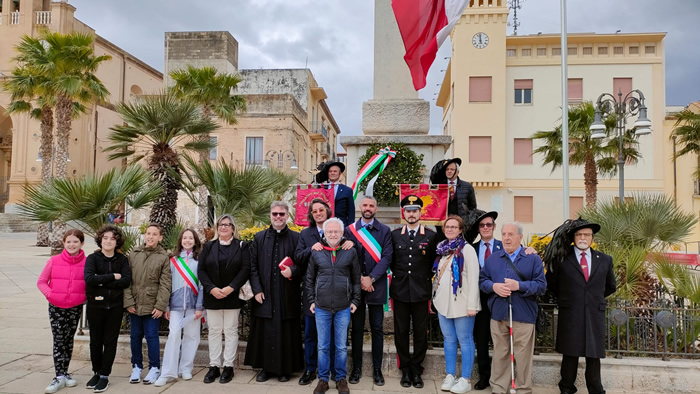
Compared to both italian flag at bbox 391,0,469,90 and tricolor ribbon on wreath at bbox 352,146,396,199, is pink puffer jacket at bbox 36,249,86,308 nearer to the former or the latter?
tricolor ribbon on wreath at bbox 352,146,396,199

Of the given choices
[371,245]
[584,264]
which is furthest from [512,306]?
[371,245]

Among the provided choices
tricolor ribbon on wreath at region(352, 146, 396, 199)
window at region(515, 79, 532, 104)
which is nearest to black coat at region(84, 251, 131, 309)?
tricolor ribbon on wreath at region(352, 146, 396, 199)

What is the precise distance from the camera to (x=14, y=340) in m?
7.10

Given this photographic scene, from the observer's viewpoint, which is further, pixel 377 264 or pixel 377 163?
pixel 377 163

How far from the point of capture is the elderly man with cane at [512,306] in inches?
187

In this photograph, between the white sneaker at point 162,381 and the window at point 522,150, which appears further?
the window at point 522,150

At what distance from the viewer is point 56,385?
502 cm

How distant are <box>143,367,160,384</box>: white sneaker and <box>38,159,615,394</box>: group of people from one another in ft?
0.05

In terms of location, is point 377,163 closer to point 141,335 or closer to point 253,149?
point 141,335

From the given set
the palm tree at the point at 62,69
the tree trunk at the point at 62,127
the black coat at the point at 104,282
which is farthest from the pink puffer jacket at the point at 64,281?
the tree trunk at the point at 62,127

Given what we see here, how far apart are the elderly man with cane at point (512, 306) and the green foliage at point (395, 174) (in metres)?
2.59

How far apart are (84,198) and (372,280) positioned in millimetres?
4136

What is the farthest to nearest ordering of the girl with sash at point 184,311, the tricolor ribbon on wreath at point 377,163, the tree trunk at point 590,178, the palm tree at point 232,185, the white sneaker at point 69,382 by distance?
the tree trunk at point 590,178
the palm tree at point 232,185
the tricolor ribbon on wreath at point 377,163
the girl with sash at point 184,311
the white sneaker at point 69,382

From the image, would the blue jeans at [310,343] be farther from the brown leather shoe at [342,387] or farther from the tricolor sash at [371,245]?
the tricolor sash at [371,245]
